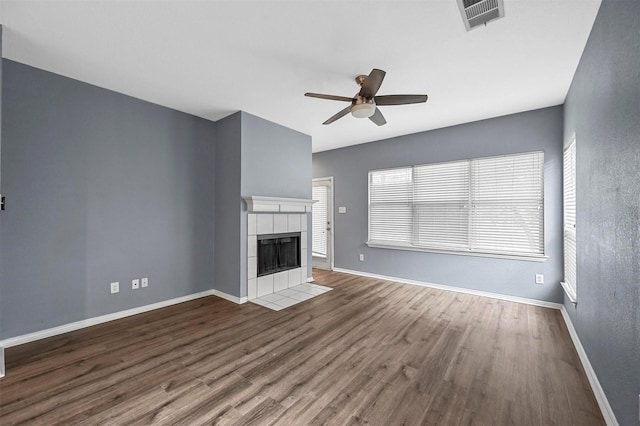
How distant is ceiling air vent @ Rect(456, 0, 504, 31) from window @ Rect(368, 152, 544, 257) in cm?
253

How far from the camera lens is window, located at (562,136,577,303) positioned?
111 inches

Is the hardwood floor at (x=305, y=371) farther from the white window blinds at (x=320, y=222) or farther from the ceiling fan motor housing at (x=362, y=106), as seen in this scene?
the white window blinds at (x=320, y=222)

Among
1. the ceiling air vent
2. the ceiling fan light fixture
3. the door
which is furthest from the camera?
the door

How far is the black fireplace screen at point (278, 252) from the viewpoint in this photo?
4.05m

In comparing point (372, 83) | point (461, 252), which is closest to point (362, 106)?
point (372, 83)

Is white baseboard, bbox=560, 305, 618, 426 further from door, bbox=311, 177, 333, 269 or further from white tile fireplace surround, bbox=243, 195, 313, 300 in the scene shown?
door, bbox=311, 177, 333, 269

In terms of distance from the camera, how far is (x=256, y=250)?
392cm

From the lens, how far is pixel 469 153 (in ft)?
13.7

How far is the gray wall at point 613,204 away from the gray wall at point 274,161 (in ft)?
11.7

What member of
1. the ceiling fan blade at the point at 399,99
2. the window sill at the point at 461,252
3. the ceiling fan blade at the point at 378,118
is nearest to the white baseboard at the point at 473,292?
the window sill at the point at 461,252

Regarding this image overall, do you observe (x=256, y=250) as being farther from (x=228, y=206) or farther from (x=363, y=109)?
(x=363, y=109)

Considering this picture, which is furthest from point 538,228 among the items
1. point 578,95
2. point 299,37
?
point 299,37

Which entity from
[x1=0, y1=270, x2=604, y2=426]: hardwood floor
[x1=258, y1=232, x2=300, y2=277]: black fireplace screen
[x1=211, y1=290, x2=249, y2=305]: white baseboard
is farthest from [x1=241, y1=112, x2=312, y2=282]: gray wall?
[x1=0, y1=270, x2=604, y2=426]: hardwood floor

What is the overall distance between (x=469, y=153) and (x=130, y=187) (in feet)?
15.8
